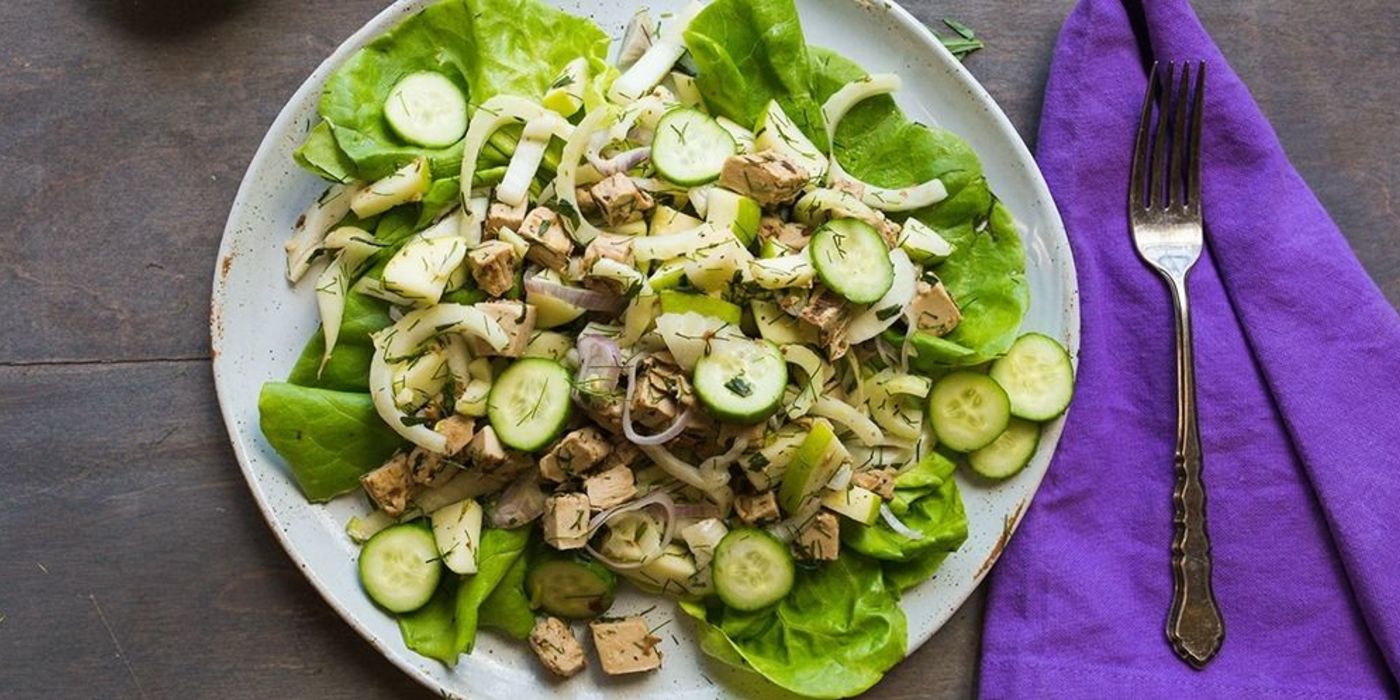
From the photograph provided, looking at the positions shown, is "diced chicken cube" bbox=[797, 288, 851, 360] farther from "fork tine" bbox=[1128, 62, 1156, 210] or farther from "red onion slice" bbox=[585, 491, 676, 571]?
"fork tine" bbox=[1128, 62, 1156, 210]

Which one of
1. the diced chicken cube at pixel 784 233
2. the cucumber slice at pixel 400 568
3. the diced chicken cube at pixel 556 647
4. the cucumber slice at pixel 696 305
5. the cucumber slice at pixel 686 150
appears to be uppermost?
the cucumber slice at pixel 686 150

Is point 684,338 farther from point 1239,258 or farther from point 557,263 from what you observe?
point 1239,258

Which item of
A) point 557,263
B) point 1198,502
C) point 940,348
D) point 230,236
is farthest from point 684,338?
point 1198,502

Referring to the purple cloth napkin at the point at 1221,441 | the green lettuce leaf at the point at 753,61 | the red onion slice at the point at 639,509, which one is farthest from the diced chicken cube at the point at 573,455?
the purple cloth napkin at the point at 1221,441

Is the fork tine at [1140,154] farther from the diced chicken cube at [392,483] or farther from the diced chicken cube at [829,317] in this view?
the diced chicken cube at [392,483]

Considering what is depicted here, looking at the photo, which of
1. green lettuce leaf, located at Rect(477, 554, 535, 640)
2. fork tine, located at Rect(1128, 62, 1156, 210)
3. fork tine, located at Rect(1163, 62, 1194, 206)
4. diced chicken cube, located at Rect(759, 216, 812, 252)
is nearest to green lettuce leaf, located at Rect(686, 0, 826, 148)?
diced chicken cube, located at Rect(759, 216, 812, 252)

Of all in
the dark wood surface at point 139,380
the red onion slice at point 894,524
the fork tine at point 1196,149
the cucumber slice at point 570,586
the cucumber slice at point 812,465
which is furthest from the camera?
the fork tine at point 1196,149
